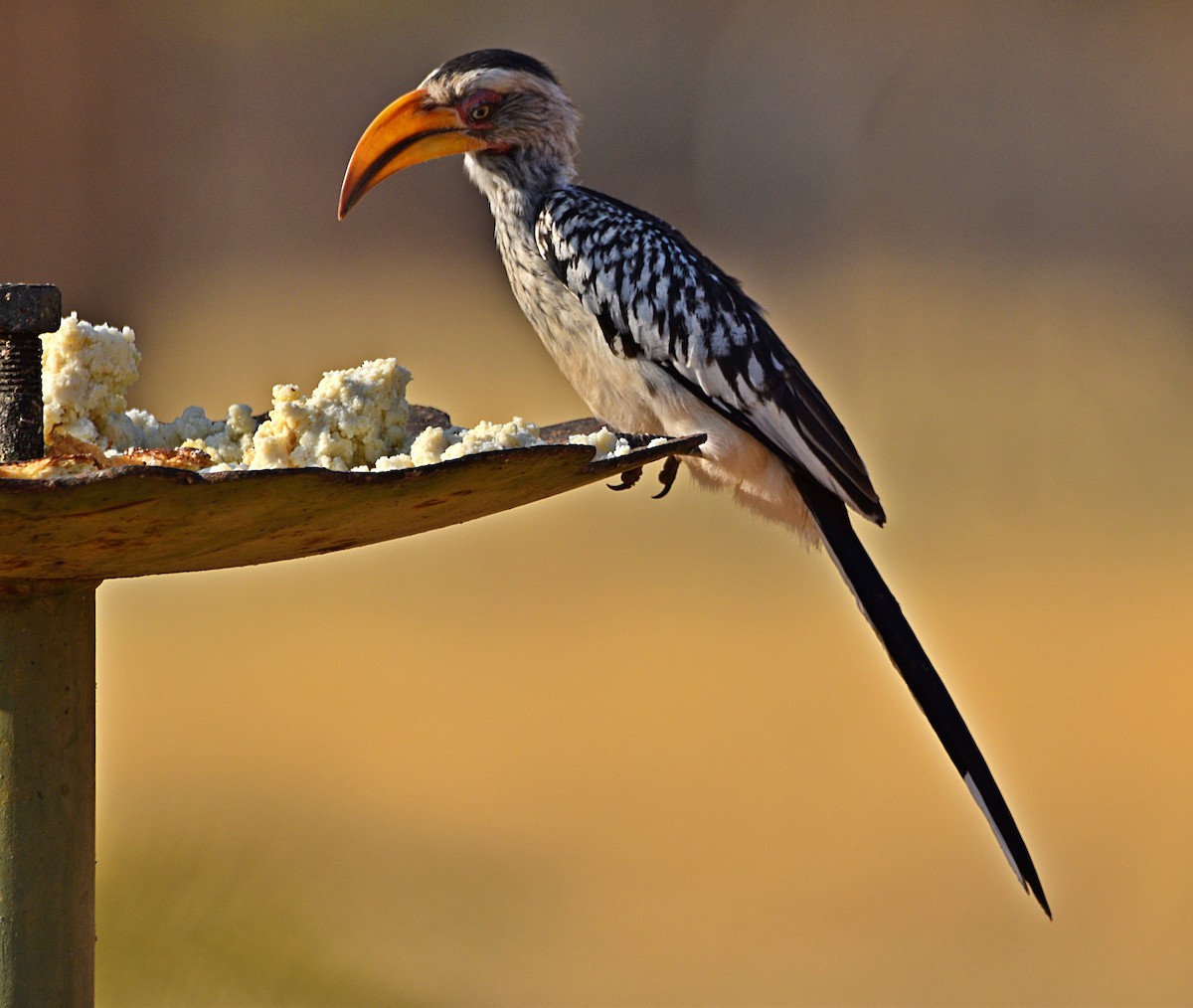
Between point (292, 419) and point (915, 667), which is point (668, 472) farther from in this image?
point (292, 419)

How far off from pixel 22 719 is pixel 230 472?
295mm

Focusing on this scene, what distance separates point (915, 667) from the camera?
4.46 ft

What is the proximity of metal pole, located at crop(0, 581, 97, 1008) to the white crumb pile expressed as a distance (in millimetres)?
109

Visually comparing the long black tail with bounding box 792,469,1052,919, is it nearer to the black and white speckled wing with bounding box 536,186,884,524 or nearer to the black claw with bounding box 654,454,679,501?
the black and white speckled wing with bounding box 536,186,884,524

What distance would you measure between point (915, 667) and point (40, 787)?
901mm

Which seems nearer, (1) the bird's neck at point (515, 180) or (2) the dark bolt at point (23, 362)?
(2) the dark bolt at point (23, 362)

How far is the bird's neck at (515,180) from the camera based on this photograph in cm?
151

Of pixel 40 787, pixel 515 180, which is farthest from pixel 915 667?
pixel 40 787

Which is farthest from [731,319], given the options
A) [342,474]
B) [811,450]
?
[342,474]

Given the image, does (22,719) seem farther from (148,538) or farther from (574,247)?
(574,247)

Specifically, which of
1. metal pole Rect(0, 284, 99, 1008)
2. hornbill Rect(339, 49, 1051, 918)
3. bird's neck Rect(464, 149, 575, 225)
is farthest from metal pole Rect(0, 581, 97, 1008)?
bird's neck Rect(464, 149, 575, 225)

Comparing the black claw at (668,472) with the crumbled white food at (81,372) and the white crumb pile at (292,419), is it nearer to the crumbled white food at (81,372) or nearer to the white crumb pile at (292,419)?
the white crumb pile at (292,419)

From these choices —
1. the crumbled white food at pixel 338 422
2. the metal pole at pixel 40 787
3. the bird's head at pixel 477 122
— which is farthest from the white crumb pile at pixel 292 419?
the bird's head at pixel 477 122

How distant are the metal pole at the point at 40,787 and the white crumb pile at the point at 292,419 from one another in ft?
0.36
